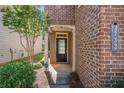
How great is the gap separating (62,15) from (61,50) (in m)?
4.97

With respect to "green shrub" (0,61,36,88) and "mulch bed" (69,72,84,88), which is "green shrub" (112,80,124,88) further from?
"mulch bed" (69,72,84,88)

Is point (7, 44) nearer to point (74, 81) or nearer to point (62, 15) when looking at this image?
point (62, 15)

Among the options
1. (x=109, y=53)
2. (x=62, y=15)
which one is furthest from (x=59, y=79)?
(x=109, y=53)

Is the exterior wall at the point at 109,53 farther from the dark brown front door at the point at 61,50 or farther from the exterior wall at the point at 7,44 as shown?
the dark brown front door at the point at 61,50

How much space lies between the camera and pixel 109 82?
17.9 feet

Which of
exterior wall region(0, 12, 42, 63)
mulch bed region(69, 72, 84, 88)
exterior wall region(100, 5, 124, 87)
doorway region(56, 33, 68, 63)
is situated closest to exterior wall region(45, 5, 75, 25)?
mulch bed region(69, 72, 84, 88)

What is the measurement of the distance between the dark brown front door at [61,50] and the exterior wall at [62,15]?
14.2ft

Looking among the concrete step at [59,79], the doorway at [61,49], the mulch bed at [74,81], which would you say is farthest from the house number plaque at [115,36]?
the doorway at [61,49]

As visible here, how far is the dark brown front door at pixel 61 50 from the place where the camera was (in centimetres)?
1678

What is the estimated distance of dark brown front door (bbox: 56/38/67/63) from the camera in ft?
55.1

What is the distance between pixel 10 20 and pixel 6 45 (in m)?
1.95

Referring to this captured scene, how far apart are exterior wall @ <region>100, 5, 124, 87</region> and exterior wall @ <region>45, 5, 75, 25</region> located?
656 cm
